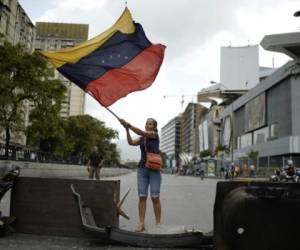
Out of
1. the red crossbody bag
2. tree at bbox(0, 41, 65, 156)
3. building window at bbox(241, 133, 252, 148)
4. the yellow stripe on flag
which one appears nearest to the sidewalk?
the red crossbody bag

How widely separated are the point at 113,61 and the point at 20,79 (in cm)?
2737

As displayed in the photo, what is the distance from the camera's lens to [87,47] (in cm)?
749

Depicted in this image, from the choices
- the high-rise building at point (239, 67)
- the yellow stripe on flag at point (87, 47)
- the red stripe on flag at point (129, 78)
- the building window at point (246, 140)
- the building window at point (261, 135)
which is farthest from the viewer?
the high-rise building at point (239, 67)

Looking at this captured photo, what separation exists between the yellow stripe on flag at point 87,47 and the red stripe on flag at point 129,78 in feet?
1.42

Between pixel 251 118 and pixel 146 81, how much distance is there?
8843 centimetres

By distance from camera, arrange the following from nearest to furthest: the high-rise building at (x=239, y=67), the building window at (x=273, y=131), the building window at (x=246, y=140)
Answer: the building window at (x=273, y=131) < the building window at (x=246, y=140) < the high-rise building at (x=239, y=67)

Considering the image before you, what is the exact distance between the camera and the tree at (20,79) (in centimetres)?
3341

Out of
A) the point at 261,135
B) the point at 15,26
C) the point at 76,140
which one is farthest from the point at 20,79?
the point at 261,135

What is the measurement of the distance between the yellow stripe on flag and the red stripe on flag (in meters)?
0.43

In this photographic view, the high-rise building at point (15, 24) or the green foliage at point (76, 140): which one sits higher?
the high-rise building at point (15, 24)

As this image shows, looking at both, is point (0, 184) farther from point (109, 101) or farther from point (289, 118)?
point (289, 118)

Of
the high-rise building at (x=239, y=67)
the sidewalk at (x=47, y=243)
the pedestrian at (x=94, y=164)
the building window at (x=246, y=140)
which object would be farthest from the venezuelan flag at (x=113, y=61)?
the high-rise building at (x=239, y=67)

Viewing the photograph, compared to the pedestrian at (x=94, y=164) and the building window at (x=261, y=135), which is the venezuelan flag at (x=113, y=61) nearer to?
the pedestrian at (x=94, y=164)

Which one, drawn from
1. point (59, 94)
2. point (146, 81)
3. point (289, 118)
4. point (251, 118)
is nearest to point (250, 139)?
point (251, 118)
